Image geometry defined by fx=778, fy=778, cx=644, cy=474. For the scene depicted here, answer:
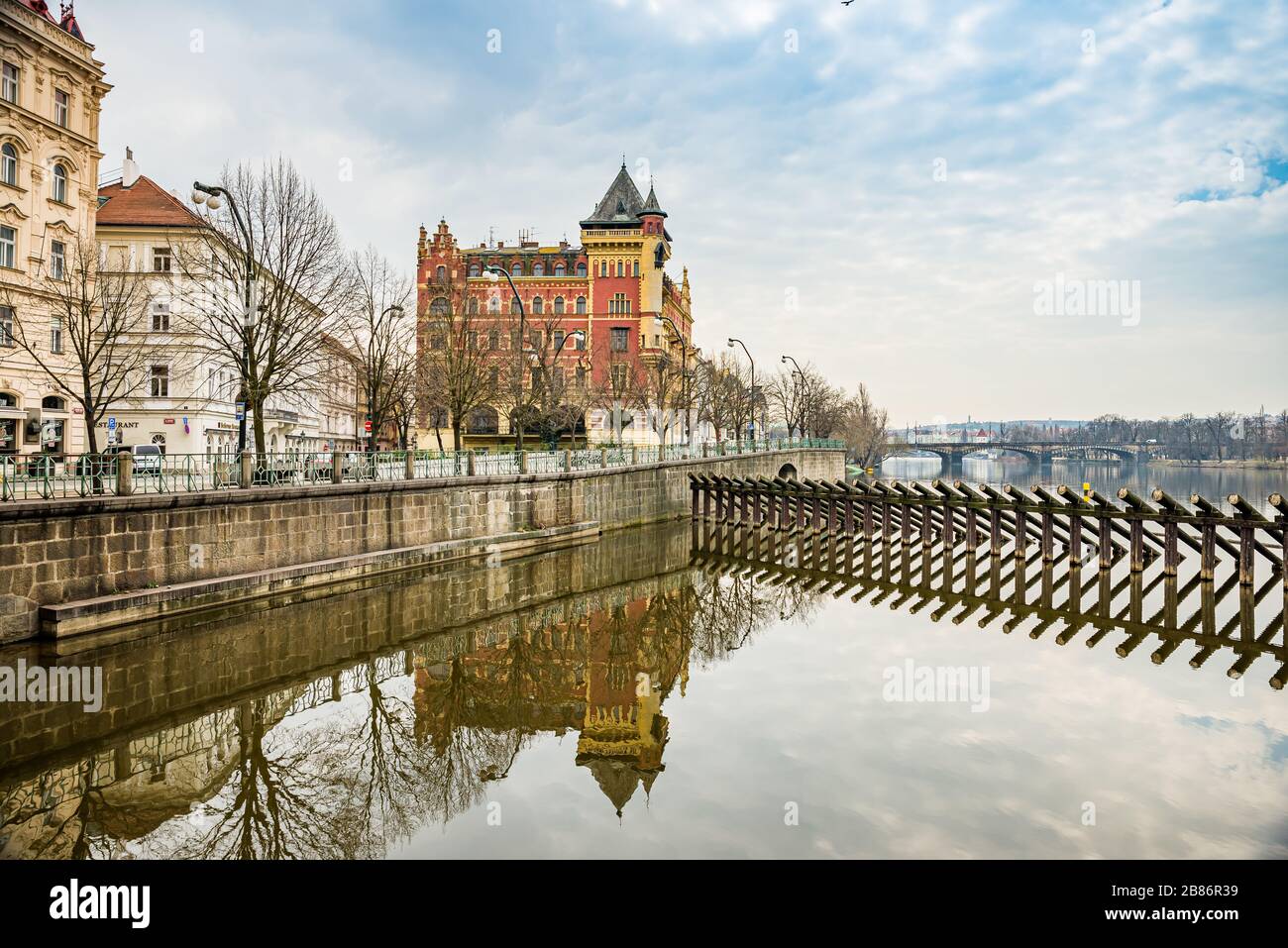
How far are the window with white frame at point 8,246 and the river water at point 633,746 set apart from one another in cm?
2031

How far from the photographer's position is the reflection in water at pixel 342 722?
8031 millimetres

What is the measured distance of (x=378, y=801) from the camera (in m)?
8.68

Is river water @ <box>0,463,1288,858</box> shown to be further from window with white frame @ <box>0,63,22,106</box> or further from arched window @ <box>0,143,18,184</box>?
window with white frame @ <box>0,63,22,106</box>

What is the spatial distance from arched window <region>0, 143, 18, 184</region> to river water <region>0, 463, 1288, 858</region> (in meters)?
21.8

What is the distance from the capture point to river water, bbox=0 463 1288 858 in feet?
25.7

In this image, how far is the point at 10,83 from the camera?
27.7 m

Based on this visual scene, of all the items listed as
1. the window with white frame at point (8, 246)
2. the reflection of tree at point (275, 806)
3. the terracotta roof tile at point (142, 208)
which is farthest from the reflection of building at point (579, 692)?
the terracotta roof tile at point (142, 208)

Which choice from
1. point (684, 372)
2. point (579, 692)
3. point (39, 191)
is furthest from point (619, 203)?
point (579, 692)

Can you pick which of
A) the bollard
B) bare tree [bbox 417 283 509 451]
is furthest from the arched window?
the bollard

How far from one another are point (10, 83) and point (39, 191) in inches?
142

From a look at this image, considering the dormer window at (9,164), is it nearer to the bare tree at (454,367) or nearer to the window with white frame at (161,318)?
the window with white frame at (161,318)
